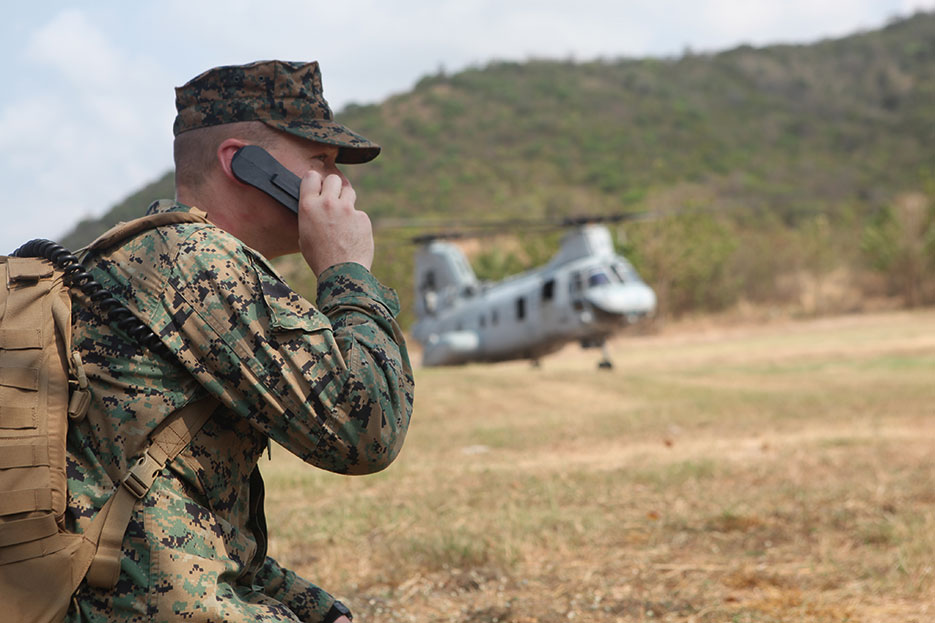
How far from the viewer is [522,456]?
27.0 ft

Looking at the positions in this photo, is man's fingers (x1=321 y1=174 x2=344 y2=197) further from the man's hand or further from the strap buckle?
the strap buckle

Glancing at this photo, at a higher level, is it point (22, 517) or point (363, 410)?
point (363, 410)

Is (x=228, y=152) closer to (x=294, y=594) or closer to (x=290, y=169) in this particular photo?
(x=290, y=169)

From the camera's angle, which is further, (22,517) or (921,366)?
(921,366)

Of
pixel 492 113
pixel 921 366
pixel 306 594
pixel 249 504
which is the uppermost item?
pixel 492 113

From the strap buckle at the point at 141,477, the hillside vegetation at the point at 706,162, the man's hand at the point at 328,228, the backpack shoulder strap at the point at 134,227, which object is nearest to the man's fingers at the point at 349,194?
the man's hand at the point at 328,228

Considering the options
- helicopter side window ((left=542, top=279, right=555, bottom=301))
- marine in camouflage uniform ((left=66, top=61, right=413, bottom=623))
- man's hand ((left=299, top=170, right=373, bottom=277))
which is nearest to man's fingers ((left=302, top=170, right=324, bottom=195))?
man's hand ((left=299, top=170, right=373, bottom=277))

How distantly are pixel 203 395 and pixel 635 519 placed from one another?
377cm

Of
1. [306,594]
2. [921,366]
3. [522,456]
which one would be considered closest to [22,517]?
[306,594]

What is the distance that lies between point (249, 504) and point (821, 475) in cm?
524

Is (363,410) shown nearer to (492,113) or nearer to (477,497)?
(477,497)

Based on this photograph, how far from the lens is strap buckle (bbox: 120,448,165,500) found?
154 cm

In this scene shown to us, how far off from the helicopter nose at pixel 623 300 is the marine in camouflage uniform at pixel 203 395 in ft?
55.5

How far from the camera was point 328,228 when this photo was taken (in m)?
1.80
